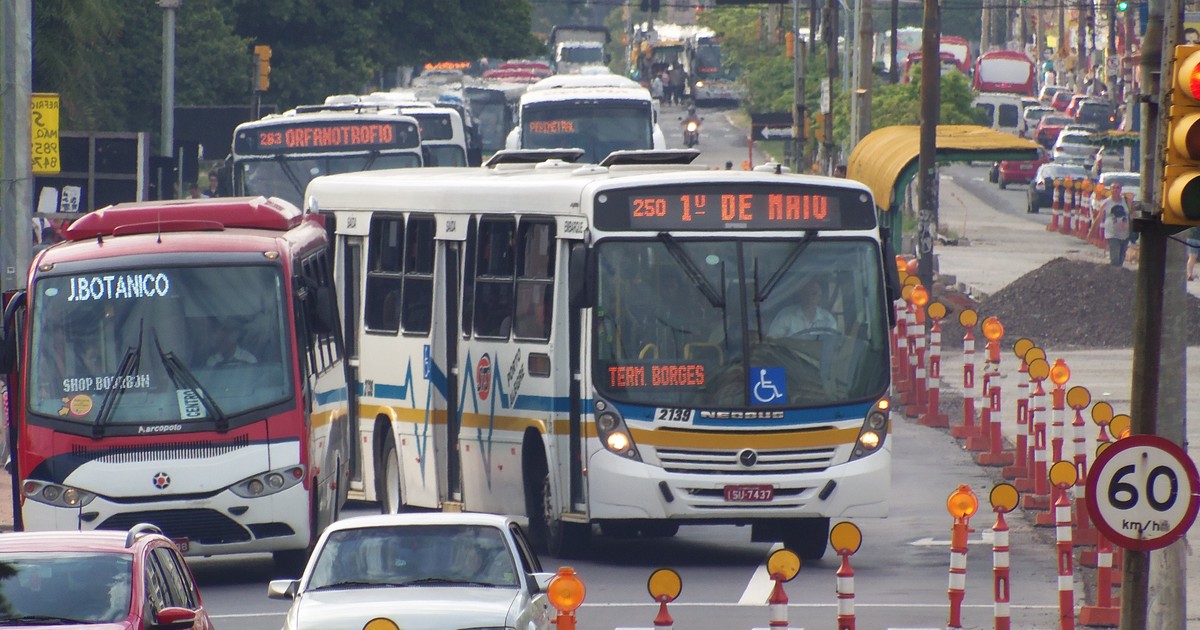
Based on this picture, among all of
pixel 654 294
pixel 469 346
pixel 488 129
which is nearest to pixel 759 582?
pixel 654 294

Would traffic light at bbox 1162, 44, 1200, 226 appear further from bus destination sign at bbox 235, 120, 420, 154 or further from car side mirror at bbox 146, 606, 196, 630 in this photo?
bus destination sign at bbox 235, 120, 420, 154

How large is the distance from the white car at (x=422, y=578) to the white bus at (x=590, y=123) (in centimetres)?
2805

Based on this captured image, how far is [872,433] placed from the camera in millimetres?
15844

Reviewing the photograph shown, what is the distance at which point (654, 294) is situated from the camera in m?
15.7

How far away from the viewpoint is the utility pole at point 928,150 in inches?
1394

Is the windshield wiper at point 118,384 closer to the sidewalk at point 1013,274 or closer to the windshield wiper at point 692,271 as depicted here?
the windshield wiper at point 692,271

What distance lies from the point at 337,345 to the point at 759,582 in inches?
168

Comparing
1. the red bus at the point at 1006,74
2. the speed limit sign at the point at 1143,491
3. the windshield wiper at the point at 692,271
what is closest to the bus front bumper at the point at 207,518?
the windshield wiper at the point at 692,271

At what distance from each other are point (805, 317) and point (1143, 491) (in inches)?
226

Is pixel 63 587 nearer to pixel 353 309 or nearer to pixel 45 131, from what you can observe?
pixel 353 309

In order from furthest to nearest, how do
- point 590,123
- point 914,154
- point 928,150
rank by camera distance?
1. point 590,123
2. point 914,154
3. point 928,150

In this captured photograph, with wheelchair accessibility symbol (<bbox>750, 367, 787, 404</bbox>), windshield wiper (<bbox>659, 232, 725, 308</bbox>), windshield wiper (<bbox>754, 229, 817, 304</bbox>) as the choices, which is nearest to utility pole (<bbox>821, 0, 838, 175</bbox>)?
windshield wiper (<bbox>754, 229, 817, 304</bbox>)

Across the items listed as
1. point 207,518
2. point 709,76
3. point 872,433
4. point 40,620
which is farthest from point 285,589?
point 709,76

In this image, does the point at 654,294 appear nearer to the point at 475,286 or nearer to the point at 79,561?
the point at 475,286
